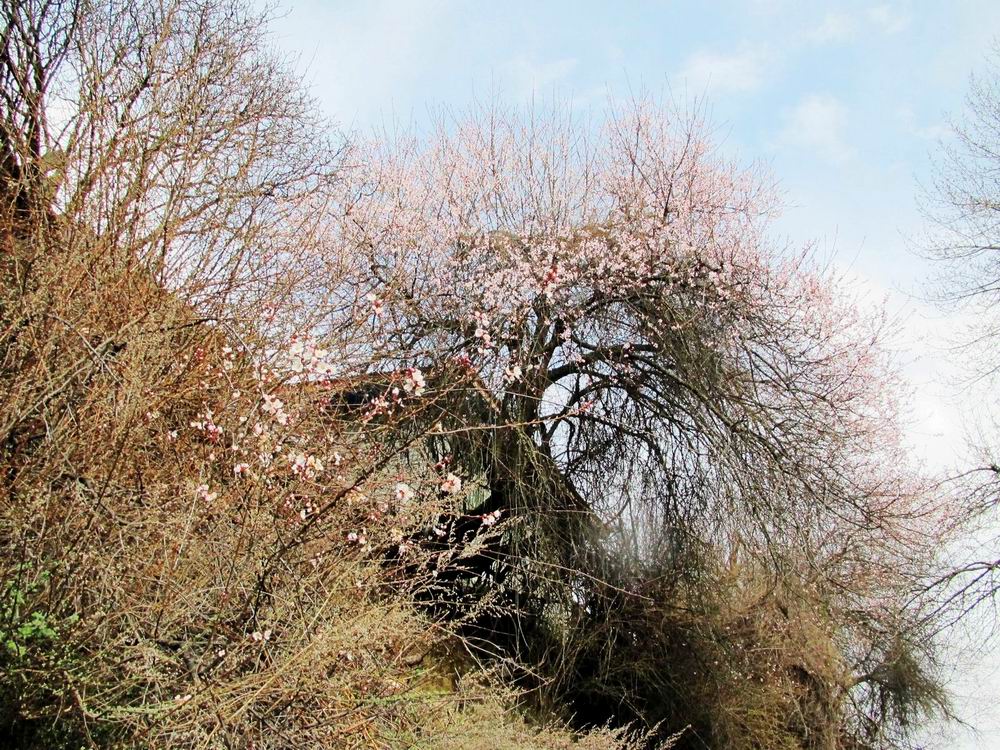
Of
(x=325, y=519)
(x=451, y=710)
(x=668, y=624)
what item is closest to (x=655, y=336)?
(x=668, y=624)

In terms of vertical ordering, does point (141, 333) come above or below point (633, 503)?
below

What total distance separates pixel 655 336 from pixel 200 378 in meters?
5.02

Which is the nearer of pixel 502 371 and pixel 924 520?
pixel 502 371

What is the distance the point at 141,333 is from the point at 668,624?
615 centimetres

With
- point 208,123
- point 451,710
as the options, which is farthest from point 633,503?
point 208,123

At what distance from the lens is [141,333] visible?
417 centimetres

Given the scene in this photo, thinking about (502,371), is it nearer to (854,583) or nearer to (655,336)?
(655,336)

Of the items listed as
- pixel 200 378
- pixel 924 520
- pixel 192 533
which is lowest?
pixel 192 533

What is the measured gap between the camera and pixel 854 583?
8984 mm

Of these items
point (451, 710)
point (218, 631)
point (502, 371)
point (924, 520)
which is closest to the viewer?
point (218, 631)

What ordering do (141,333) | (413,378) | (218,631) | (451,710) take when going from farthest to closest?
(451,710) → (413,378) → (141,333) → (218,631)

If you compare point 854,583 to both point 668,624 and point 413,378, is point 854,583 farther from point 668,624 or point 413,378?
point 413,378

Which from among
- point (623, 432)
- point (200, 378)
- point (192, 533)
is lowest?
point (192, 533)

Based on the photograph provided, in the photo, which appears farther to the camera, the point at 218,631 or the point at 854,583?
the point at 854,583
